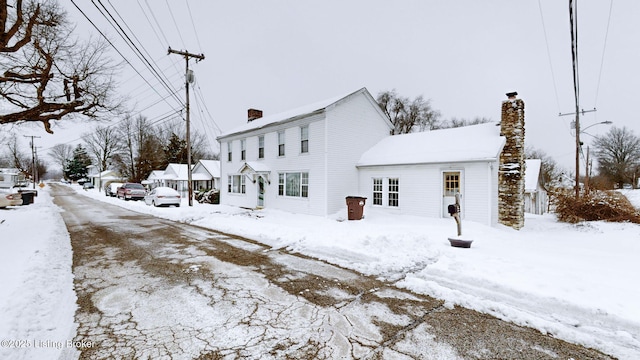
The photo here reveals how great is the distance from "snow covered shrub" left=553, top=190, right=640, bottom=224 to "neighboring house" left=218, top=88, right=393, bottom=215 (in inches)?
395

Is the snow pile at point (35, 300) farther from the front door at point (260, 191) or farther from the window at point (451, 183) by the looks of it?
the window at point (451, 183)

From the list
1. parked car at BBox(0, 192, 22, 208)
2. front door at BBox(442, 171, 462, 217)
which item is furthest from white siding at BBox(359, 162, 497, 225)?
parked car at BBox(0, 192, 22, 208)

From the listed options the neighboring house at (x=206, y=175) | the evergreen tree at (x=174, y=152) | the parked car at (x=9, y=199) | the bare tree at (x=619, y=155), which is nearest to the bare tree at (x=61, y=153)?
the evergreen tree at (x=174, y=152)

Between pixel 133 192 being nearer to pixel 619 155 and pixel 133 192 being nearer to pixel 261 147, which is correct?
pixel 261 147

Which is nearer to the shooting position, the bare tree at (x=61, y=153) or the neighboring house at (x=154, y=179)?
the neighboring house at (x=154, y=179)

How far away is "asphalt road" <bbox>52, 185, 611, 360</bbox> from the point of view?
3096 mm

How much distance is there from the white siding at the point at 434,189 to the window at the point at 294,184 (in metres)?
3.41

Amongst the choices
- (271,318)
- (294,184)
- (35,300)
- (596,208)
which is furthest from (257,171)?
(596,208)

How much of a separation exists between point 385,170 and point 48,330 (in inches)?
524

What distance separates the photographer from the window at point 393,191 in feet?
46.9

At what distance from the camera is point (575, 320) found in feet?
12.7

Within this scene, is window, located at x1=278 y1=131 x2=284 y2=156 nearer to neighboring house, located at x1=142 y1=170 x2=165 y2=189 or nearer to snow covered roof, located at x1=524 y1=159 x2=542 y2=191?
snow covered roof, located at x1=524 y1=159 x2=542 y2=191

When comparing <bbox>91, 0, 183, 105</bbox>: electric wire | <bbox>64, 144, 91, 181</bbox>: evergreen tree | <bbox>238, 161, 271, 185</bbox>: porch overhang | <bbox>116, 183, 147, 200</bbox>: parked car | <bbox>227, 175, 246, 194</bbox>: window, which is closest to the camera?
<bbox>91, 0, 183, 105</bbox>: electric wire

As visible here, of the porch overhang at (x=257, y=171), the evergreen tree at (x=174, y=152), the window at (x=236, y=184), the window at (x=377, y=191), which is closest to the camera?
the window at (x=377, y=191)
